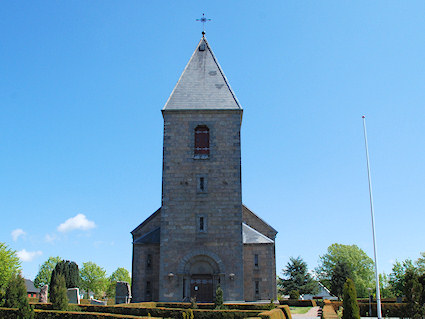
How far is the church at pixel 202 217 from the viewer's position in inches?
1038

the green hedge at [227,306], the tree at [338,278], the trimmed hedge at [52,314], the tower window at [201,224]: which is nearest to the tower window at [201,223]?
the tower window at [201,224]

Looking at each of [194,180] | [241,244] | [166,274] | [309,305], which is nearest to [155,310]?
[166,274]

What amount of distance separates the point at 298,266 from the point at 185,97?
93.9 ft

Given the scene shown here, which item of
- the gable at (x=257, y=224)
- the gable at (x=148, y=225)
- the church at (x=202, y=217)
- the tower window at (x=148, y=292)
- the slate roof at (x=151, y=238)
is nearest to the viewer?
the church at (x=202, y=217)

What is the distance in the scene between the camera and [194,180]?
27.9 meters

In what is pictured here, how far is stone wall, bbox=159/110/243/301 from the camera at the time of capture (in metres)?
26.4

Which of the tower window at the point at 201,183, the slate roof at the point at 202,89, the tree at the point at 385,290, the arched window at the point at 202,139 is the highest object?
the slate roof at the point at 202,89

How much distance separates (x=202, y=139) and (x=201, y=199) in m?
4.54

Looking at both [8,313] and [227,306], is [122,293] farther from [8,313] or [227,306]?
[8,313]

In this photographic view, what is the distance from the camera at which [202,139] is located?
96.0 ft

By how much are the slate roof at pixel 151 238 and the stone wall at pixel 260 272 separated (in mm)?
6464

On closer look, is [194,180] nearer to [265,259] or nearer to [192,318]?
[265,259]

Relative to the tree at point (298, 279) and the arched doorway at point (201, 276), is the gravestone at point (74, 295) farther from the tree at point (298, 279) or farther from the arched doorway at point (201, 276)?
the tree at point (298, 279)

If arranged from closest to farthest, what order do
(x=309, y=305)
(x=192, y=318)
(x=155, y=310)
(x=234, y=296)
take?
(x=192, y=318) → (x=155, y=310) → (x=234, y=296) → (x=309, y=305)
